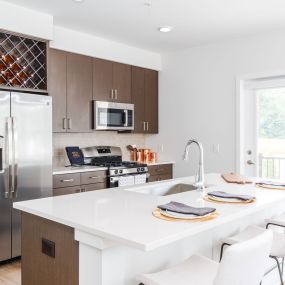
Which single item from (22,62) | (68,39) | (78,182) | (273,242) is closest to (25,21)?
(22,62)

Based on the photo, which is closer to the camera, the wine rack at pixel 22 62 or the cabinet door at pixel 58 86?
the wine rack at pixel 22 62

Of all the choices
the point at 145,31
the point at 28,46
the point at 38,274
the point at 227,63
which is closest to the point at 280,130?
the point at 227,63

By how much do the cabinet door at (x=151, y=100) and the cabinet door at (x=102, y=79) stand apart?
753mm

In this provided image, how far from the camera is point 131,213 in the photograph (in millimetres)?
1723

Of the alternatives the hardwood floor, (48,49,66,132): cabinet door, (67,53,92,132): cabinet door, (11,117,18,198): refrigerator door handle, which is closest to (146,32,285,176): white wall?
(67,53,92,132): cabinet door

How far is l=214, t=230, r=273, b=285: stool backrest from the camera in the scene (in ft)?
4.21

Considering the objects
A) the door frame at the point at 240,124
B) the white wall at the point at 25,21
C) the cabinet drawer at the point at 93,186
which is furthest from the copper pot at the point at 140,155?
the white wall at the point at 25,21

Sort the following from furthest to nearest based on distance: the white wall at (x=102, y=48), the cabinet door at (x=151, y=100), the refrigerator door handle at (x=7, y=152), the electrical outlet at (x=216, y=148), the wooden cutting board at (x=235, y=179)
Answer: the cabinet door at (x=151, y=100), the electrical outlet at (x=216, y=148), the white wall at (x=102, y=48), the refrigerator door handle at (x=7, y=152), the wooden cutting board at (x=235, y=179)

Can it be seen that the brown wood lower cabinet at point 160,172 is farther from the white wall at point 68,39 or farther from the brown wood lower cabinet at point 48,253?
the brown wood lower cabinet at point 48,253

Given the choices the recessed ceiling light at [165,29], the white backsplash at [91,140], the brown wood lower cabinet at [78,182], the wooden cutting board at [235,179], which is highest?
the recessed ceiling light at [165,29]

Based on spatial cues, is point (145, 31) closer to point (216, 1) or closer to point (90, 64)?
point (90, 64)

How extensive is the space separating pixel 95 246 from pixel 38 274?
0.61m

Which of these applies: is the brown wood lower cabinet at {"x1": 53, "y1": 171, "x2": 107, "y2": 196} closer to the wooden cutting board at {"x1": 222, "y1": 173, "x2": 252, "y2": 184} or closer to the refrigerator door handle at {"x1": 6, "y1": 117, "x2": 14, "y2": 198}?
the refrigerator door handle at {"x1": 6, "y1": 117, "x2": 14, "y2": 198}

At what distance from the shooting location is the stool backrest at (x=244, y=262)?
4.21 feet
